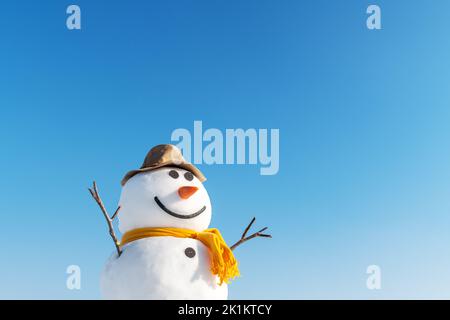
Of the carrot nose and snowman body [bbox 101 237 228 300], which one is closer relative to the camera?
snowman body [bbox 101 237 228 300]

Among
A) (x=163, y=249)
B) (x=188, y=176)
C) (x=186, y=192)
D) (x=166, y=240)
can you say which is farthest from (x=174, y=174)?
(x=163, y=249)

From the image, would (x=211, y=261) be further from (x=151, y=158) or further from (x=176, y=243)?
(x=151, y=158)

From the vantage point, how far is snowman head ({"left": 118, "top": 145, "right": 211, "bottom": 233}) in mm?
4398

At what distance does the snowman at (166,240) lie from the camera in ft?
13.3

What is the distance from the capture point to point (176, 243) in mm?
4238

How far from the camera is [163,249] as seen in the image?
4141mm

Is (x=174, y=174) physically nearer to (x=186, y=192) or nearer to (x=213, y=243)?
(x=186, y=192)

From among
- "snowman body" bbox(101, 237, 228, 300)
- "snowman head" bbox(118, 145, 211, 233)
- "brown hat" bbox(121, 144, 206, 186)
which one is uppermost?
"brown hat" bbox(121, 144, 206, 186)

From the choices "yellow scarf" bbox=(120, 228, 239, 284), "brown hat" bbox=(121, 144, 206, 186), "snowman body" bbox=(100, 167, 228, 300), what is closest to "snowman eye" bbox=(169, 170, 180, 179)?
"snowman body" bbox=(100, 167, 228, 300)

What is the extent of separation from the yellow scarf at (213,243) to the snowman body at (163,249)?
0.15ft

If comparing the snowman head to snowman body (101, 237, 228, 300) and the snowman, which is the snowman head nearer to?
the snowman
